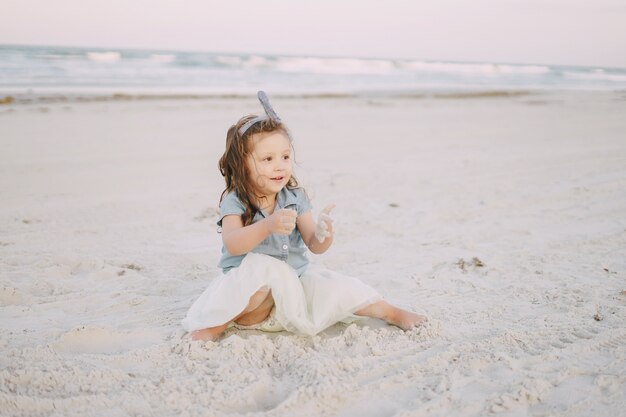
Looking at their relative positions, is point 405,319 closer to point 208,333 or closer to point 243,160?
point 208,333

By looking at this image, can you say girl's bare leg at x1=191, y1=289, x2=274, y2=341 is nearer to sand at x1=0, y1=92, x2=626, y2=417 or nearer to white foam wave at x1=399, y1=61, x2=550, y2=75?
sand at x1=0, y1=92, x2=626, y2=417

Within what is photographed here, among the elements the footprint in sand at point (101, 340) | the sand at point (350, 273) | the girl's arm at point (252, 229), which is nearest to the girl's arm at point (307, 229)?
the girl's arm at point (252, 229)

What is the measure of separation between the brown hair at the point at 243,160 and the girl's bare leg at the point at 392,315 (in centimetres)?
74

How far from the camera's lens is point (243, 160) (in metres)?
2.56

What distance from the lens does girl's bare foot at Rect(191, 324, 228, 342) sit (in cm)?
245

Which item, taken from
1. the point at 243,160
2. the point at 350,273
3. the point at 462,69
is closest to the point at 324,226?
the point at 243,160

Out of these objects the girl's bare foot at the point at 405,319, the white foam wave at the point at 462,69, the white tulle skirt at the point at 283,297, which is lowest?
the girl's bare foot at the point at 405,319

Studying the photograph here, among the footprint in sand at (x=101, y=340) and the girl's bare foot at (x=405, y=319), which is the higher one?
the girl's bare foot at (x=405, y=319)

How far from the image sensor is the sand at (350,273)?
6.72 feet

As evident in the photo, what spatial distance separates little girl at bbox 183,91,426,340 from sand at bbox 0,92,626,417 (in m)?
0.10

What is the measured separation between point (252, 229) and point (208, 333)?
544mm

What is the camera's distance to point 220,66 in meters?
28.0

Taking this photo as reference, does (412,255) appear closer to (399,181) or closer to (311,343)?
(311,343)

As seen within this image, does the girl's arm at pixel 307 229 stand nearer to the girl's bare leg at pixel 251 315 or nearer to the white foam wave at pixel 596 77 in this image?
the girl's bare leg at pixel 251 315
